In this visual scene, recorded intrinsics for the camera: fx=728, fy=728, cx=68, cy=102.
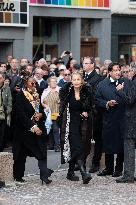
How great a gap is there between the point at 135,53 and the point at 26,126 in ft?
54.6

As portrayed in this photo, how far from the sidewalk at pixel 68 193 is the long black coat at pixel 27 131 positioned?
59 cm

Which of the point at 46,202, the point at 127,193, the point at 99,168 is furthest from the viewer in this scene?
the point at 99,168

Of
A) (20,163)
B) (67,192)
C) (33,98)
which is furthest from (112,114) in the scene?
(67,192)

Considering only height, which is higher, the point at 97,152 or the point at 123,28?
the point at 123,28

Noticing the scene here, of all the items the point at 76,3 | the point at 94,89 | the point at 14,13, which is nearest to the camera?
the point at 94,89

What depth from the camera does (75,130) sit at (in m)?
12.5

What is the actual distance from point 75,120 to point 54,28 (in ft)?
45.3

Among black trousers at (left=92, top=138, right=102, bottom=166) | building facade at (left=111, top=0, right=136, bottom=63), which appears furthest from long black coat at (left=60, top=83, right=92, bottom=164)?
building facade at (left=111, top=0, right=136, bottom=63)

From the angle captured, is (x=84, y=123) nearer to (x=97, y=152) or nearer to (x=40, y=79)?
(x=97, y=152)

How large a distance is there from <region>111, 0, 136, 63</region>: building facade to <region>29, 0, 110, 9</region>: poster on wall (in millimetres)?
507

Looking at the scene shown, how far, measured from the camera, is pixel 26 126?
12102 mm

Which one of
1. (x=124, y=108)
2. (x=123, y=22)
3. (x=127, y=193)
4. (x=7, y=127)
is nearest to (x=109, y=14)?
(x=123, y=22)

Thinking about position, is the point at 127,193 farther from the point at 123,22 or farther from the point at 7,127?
the point at 123,22

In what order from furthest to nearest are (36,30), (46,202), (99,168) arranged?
(36,30) → (99,168) → (46,202)
